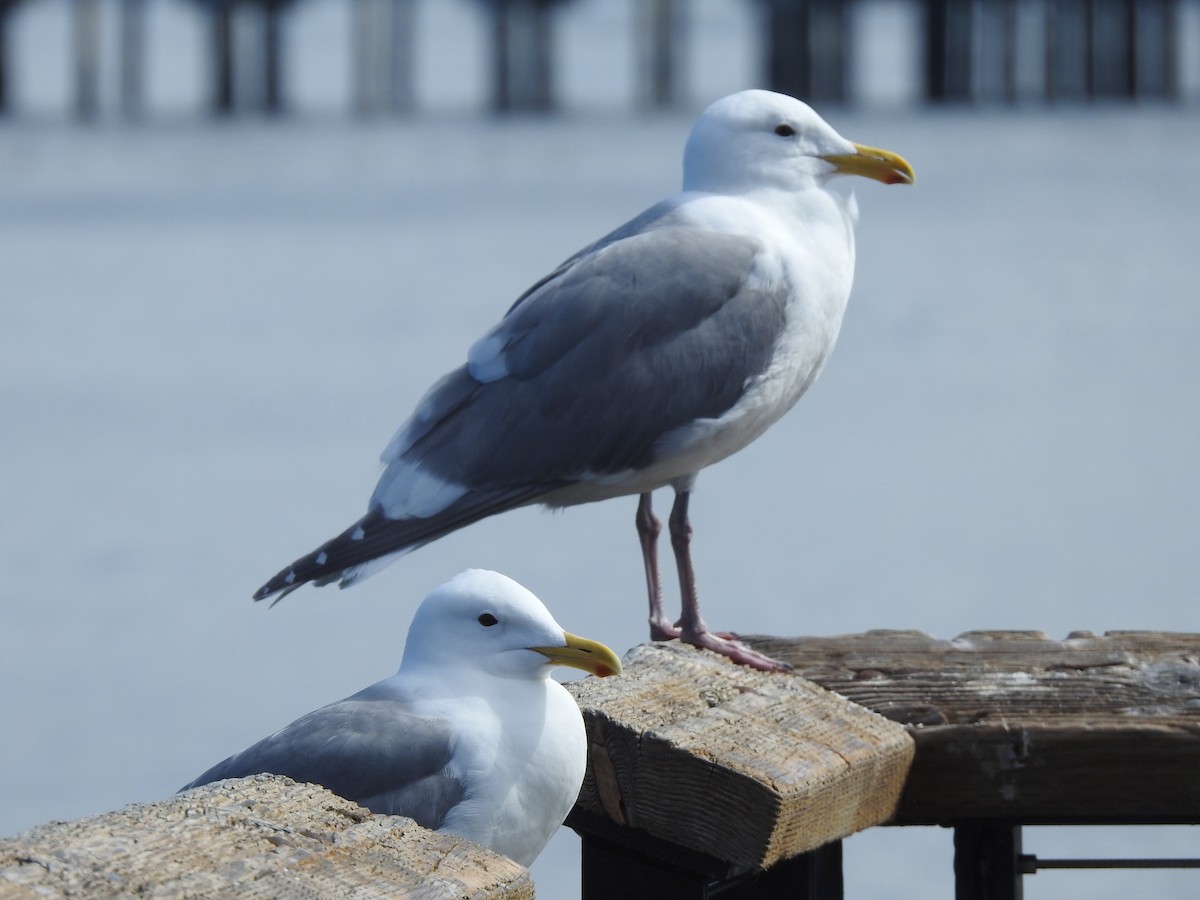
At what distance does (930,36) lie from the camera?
38.2 metres

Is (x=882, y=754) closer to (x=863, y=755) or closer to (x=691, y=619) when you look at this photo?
(x=863, y=755)

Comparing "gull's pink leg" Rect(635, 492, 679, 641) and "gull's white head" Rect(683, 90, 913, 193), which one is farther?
"gull's white head" Rect(683, 90, 913, 193)

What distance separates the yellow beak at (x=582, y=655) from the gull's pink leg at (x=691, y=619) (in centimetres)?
19

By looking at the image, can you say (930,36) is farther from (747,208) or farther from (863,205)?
(747,208)

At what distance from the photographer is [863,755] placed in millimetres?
2312

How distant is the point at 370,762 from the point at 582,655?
335 mm

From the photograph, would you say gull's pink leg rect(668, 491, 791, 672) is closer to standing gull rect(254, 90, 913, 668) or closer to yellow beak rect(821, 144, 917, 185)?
standing gull rect(254, 90, 913, 668)

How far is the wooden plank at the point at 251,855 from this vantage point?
5.32 ft

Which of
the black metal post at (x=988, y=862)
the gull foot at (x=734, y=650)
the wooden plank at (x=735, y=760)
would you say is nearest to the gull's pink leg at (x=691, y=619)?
the gull foot at (x=734, y=650)

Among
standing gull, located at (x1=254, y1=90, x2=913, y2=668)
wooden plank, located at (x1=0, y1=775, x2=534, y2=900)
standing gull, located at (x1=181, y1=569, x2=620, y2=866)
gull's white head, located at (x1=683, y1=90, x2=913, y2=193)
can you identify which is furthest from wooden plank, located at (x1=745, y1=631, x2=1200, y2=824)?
gull's white head, located at (x1=683, y1=90, x2=913, y2=193)

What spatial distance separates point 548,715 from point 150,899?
2.67 ft

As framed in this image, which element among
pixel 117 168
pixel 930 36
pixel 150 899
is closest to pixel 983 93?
pixel 930 36

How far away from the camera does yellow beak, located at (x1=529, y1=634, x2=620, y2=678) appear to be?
2.54 meters

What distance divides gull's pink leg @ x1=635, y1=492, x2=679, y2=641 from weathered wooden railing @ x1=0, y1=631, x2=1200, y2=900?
80 cm
